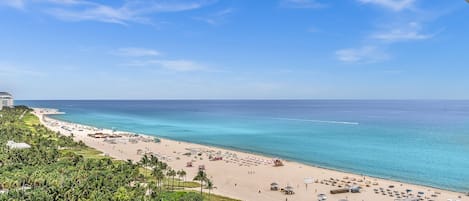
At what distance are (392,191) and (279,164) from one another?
17.8 m

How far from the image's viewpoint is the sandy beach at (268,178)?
40.7 meters

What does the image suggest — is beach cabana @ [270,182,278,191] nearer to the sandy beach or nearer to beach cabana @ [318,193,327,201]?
the sandy beach

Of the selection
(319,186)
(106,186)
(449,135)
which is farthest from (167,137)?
(449,135)

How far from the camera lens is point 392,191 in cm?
4225

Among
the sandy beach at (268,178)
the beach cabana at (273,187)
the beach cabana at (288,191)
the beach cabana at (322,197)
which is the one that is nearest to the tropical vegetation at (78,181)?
the sandy beach at (268,178)

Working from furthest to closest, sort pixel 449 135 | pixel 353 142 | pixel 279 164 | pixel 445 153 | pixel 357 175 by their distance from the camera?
pixel 449 135, pixel 353 142, pixel 445 153, pixel 279 164, pixel 357 175

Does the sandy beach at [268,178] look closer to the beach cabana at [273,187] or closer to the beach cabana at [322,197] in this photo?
the beach cabana at [273,187]

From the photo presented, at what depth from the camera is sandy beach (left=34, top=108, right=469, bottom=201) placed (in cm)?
4072

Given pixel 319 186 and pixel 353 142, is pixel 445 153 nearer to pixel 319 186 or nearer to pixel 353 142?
pixel 353 142

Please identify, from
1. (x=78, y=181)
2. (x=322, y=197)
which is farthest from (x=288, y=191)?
(x=78, y=181)

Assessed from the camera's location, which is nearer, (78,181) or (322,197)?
(78,181)

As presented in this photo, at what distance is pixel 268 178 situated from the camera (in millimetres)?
48812

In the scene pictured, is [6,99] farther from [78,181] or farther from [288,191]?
[288,191]

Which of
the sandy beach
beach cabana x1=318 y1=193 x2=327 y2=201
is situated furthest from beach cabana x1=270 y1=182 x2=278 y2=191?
beach cabana x1=318 y1=193 x2=327 y2=201
